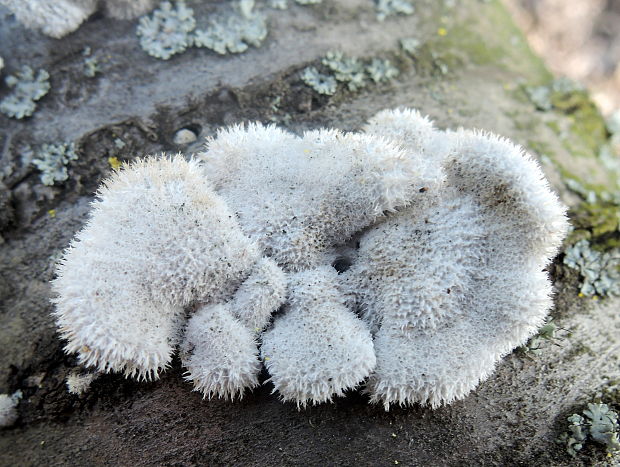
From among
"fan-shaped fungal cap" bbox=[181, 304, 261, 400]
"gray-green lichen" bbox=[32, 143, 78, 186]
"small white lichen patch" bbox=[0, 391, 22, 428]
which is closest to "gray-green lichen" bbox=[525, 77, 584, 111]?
"fan-shaped fungal cap" bbox=[181, 304, 261, 400]

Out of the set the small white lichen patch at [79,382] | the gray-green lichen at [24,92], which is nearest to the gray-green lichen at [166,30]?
the gray-green lichen at [24,92]

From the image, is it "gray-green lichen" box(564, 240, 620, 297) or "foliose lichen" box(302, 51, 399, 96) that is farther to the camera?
"foliose lichen" box(302, 51, 399, 96)

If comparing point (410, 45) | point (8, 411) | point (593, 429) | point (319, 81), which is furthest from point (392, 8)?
point (8, 411)

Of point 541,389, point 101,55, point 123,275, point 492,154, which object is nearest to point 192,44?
point 101,55

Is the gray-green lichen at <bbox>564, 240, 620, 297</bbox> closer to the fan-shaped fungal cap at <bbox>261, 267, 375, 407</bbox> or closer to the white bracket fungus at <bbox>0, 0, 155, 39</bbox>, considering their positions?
the fan-shaped fungal cap at <bbox>261, 267, 375, 407</bbox>

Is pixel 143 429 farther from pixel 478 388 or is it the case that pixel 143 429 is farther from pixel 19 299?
Answer: pixel 478 388
